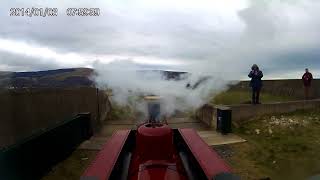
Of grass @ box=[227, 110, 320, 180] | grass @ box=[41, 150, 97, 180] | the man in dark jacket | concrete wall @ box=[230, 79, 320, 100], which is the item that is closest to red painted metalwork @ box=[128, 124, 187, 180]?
grass @ box=[41, 150, 97, 180]

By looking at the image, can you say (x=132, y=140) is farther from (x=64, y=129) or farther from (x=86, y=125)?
(x=86, y=125)

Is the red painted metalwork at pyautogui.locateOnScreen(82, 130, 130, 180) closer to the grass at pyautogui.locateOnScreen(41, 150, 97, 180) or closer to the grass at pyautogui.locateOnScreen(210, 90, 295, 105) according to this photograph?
the grass at pyautogui.locateOnScreen(41, 150, 97, 180)

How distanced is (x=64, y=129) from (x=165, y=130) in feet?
17.9

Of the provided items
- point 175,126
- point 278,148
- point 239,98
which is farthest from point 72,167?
point 239,98

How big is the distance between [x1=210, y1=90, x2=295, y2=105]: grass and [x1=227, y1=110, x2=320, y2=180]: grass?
13.2ft

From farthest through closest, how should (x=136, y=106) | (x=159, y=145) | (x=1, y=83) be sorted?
(x=136, y=106) < (x=1, y=83) < (x=159, y=145)

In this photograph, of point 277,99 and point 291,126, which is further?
point 277,99

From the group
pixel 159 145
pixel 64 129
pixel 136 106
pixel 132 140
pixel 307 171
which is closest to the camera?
pixel 159 145

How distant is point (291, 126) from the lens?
1471 cm

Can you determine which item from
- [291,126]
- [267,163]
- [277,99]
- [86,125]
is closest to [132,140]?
[267,163]

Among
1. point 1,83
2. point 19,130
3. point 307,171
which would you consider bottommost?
point 307,171

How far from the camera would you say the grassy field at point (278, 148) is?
34.7 feet

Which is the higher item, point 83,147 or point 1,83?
point 1,83

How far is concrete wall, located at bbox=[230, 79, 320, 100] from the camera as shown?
20922 millimetres
